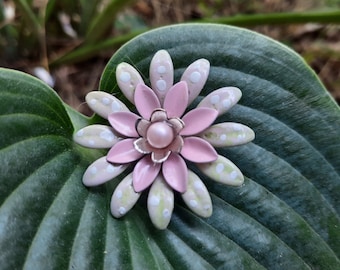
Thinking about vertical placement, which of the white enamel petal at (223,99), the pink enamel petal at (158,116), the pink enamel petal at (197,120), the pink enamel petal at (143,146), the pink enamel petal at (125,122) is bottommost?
the pink enamel petal at (143,146)

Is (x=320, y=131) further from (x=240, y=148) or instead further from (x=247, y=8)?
(x=247, y=8)

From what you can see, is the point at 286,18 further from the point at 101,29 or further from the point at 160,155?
the point at 160,155

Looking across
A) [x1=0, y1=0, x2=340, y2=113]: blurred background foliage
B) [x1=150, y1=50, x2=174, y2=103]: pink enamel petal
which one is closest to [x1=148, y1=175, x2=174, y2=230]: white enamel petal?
[x1=150, y1=50, x2=174, y2=103]: pink enamel petal

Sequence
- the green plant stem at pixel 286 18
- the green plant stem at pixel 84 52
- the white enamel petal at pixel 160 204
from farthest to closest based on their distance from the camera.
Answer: the green plant stem at pixel 84 52 < the green plant stem at pixel 286 18 < the white enamel petal at pixel 160 204

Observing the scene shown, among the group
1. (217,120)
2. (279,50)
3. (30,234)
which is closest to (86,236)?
(30,234)

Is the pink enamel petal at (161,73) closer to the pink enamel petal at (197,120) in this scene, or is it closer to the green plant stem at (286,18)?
the pink enamel petal at (197,120)

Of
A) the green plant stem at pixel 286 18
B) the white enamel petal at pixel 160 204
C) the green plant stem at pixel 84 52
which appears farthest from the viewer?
the green plant stem at pixel 84 52

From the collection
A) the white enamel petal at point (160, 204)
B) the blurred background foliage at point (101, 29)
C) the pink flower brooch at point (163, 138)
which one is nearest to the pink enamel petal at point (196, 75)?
the pink flower brooch at point (163, 138)
